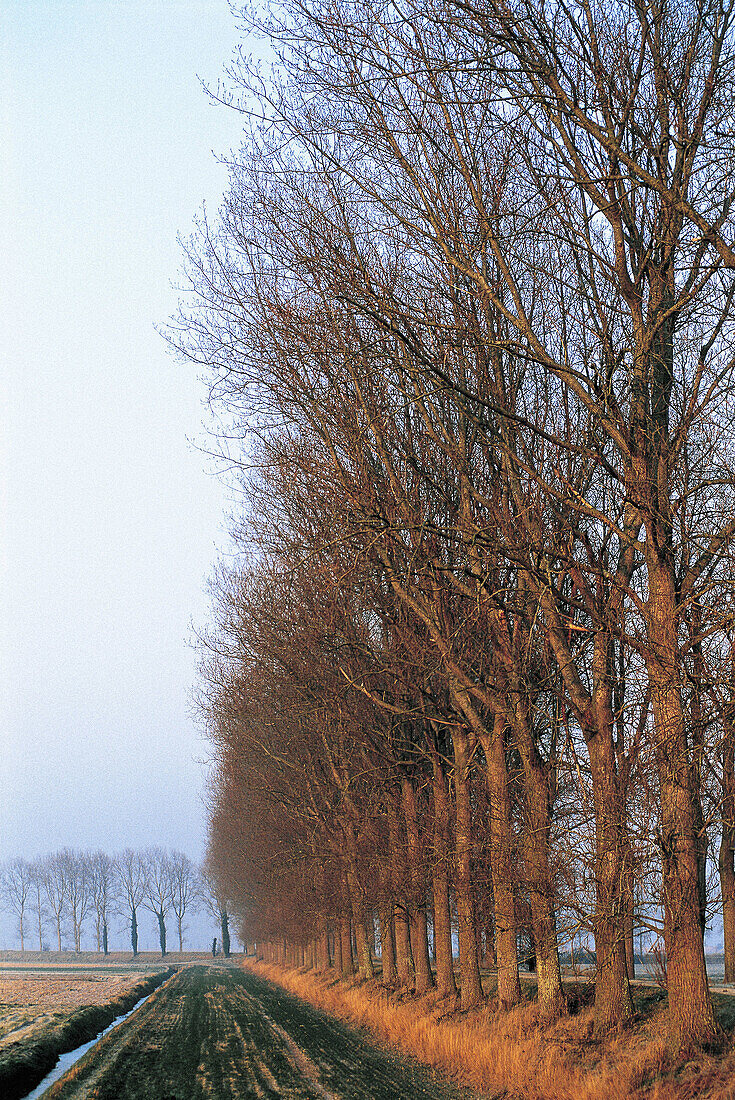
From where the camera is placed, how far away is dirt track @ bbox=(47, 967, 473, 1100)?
13688 mm

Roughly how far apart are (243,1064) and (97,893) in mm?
127046

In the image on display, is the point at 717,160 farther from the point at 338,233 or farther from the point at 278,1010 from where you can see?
the point at 278,1010

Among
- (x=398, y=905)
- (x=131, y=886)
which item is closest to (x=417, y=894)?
(x=398, y=905)

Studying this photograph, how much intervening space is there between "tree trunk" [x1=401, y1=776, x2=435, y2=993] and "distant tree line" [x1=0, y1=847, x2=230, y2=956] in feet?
331

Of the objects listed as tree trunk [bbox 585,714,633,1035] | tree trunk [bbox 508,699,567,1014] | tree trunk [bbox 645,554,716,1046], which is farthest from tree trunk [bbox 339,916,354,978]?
tree trunk [bbox 645,554,716,1046]

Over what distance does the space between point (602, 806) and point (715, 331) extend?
19.9ft

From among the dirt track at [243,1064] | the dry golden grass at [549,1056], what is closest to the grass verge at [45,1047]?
the dirt track at [243,1064]

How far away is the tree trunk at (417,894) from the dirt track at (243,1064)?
239cm

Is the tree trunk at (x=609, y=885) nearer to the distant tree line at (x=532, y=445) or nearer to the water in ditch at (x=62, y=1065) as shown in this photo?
the distant tree line at (x=532, y=445)

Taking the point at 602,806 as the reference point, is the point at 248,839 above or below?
below

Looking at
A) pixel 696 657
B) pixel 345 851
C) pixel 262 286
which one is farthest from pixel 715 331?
pixel 345 851

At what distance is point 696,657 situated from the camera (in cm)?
1033

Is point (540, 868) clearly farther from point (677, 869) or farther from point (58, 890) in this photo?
point (58, 890)

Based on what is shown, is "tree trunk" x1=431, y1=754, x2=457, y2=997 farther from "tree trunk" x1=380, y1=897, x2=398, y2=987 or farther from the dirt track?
"tree trunk" x1=380, y1=897, x2=398, y2=987
